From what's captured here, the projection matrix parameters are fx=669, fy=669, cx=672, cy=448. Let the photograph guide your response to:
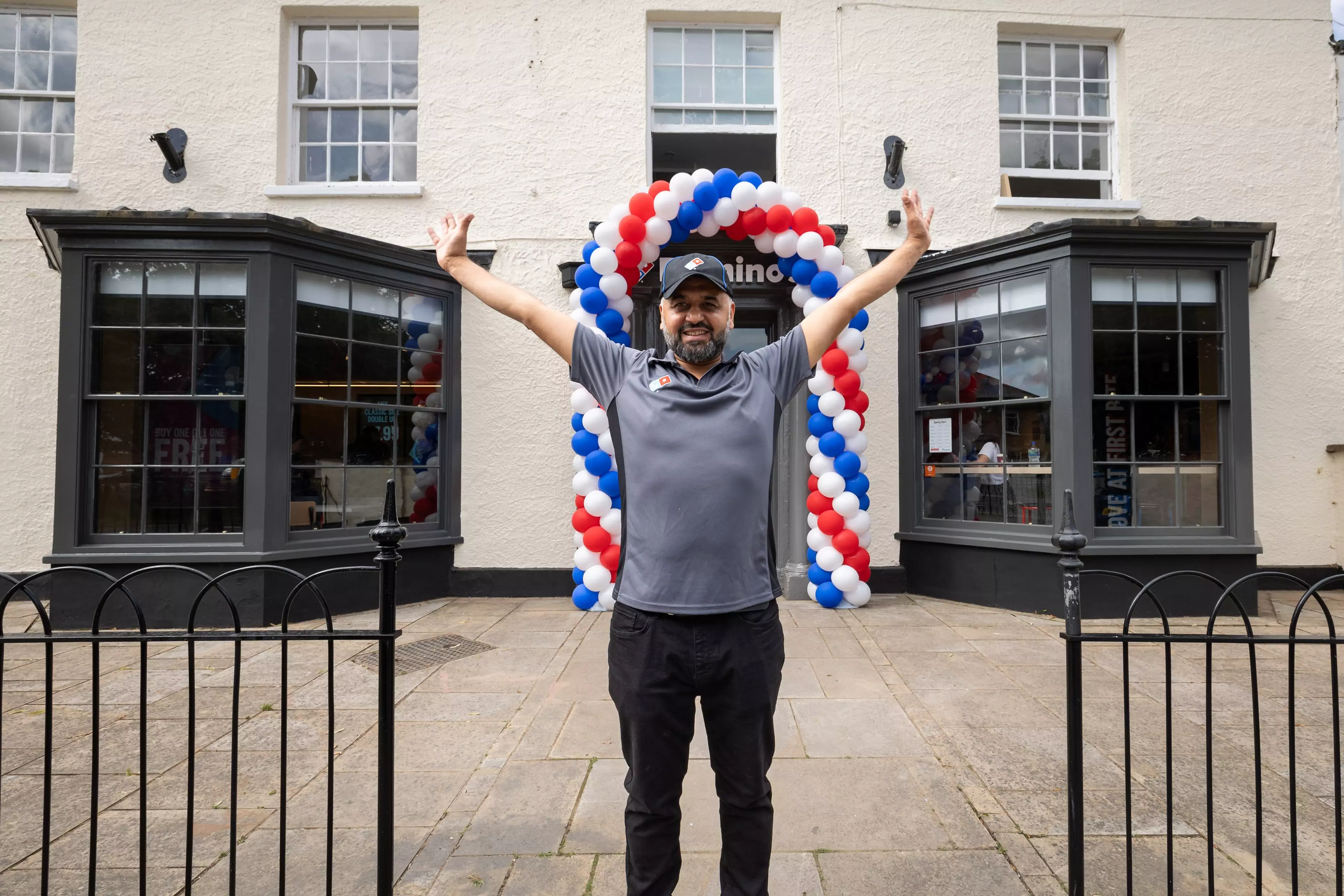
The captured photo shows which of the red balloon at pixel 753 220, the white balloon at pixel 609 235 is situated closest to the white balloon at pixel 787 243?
the red balloon at pixel 753 220

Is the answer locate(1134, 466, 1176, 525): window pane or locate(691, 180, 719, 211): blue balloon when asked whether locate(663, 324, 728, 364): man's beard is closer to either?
locate(691, 180, 719, 211): blue balloon

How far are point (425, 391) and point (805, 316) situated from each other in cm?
381

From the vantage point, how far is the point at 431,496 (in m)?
6.80

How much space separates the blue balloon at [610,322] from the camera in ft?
18.6

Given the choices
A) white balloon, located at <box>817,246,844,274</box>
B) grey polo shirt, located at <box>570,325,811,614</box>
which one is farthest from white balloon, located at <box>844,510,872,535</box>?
grey polo shirt, located at <box>570,325,811,614</box>

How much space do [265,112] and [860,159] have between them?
5.99m

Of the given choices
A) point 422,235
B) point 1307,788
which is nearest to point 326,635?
point 1307,788

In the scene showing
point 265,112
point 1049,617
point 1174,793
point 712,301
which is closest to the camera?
point 712,301

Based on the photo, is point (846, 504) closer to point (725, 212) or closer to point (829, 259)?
point (829, 259)

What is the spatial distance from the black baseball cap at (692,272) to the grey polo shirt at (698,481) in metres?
0.25

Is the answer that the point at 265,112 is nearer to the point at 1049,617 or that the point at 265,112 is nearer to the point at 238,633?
the point at 238,633

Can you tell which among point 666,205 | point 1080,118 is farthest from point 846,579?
point 1080,118

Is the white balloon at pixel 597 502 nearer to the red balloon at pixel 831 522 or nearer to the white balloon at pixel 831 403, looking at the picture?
the red balloon at pixel 831 522

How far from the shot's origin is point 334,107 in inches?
273
